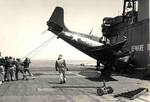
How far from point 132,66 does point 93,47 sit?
6526 millimetres

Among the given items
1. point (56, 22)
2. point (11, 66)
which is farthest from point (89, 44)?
point (11, 66)

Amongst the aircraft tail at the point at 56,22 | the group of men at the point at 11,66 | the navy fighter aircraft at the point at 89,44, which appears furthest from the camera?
the aircraft tail at the point at 56,22

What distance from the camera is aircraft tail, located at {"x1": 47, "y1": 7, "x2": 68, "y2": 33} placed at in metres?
32.2

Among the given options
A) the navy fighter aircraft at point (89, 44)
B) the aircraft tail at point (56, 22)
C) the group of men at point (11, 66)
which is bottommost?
the group of men at point (11, 66)

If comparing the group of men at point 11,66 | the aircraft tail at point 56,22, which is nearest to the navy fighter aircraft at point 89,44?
the aircraft tail at point 56,22

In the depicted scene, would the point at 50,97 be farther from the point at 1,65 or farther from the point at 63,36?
the point at 63,36

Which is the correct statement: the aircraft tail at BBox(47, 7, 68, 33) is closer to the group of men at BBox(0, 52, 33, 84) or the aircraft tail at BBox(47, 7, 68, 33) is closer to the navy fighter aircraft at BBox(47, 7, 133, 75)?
the navy fighter aircraft at BBox(47, 7, 133, 75)

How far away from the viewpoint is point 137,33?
32469 mm

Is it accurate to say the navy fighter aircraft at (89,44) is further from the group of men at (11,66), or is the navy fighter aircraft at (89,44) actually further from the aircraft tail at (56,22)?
the group of men at (11,66)

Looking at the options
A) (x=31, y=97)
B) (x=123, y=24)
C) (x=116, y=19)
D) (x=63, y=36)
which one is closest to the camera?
(x=31, y=97)

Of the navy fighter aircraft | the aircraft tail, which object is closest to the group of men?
the navy fighter aircraft

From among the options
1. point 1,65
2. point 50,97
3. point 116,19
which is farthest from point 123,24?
point 50,97

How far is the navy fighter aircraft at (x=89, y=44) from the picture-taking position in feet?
92.2

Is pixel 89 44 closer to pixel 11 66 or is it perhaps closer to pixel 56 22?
pixel 56 22
